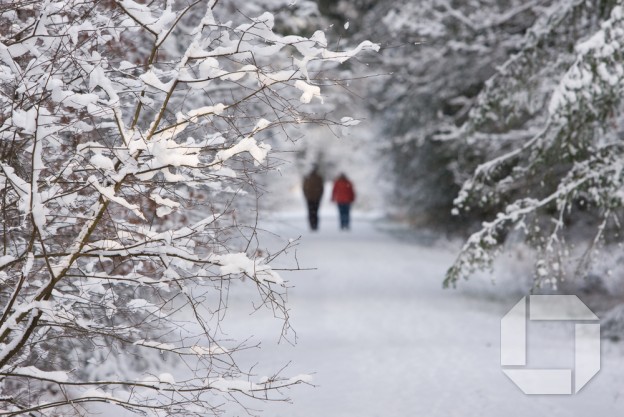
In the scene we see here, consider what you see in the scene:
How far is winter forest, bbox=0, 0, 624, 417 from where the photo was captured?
12.1 feet

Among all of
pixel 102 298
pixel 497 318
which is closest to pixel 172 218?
pixel 102 298

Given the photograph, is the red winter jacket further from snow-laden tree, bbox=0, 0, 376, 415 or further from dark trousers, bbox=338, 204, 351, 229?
snow-laden tree, bbox=0, 0, 376, 415

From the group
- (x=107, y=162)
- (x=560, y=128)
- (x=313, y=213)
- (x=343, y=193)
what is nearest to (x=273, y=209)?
(x=560, y=128)

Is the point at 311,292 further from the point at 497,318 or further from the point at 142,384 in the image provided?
the point at 142,384

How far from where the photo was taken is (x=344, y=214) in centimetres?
2588

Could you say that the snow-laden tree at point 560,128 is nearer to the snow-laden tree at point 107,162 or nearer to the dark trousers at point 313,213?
the snow-laden tree at point 107,162

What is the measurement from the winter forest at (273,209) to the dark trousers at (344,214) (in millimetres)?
3916

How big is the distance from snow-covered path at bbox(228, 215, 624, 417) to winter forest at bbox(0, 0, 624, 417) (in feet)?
0.15

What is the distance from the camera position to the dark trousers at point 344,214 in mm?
25547

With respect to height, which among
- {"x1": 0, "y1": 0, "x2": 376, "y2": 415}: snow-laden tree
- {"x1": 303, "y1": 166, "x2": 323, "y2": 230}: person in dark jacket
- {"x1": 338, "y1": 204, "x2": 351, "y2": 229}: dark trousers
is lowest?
{"x1": 338, "y1": 204, "x2": 351, "y2": 229}: dark trousers

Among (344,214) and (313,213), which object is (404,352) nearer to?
(313,213)

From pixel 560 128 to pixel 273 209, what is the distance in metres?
3.87

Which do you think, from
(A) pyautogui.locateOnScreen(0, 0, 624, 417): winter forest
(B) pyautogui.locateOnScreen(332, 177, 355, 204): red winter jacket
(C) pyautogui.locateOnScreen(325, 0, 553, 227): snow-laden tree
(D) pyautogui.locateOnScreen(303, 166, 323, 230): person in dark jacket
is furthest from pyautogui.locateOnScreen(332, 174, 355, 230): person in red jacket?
(A) pyautogui.locateOnScreen(0, 0, 624, 417): winter forest

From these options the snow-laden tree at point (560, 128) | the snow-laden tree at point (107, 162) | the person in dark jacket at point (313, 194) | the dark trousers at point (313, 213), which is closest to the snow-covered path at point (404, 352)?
the snow-laden tree at point (560, 128)
